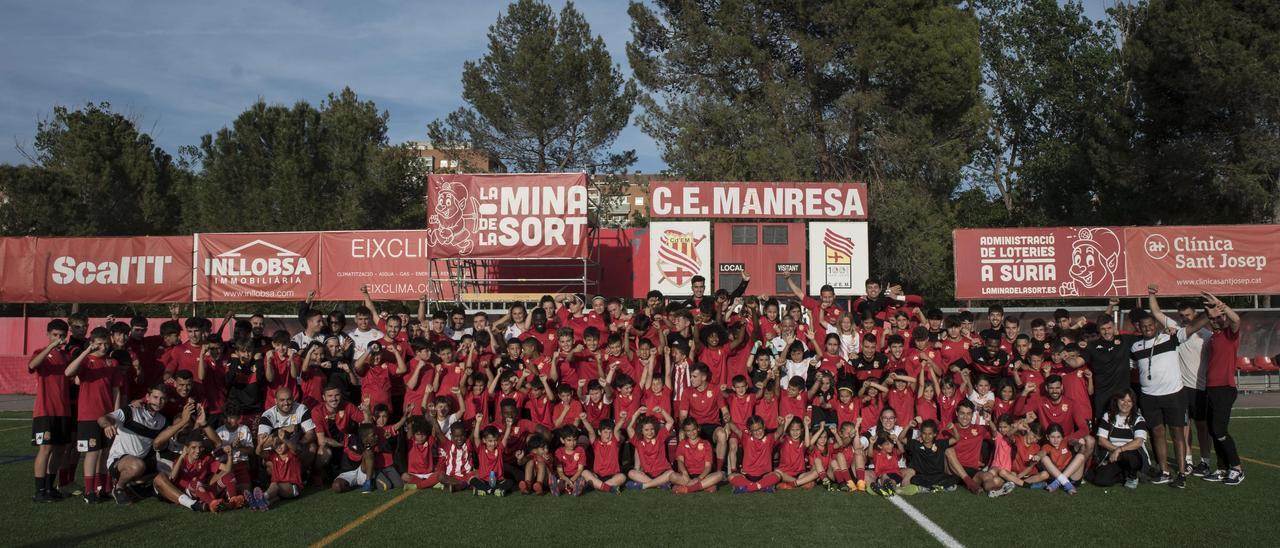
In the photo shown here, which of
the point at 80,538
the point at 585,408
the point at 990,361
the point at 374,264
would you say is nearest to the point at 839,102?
the point at 374,264

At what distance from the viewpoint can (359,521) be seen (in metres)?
7.76

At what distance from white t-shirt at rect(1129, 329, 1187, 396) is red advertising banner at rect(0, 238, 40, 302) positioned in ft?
72.6

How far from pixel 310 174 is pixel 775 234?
21.5 meters

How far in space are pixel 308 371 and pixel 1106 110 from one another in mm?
26158

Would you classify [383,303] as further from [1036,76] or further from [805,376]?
[1036,76]

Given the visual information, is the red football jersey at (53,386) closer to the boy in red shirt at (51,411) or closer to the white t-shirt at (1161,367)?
the boy in red shirt at (51,411)

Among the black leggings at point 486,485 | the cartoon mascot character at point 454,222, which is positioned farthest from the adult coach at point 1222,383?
the cartoon mascot character at point 454,222

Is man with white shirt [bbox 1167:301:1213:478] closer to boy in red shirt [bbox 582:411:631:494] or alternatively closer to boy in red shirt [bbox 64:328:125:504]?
boy in red shirt [bbox 582:411:631:494]

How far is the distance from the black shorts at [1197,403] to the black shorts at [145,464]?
35.0 feet

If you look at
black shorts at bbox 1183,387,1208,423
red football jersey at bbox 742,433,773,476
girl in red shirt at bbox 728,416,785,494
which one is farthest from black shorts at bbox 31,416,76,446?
black shorts at bbox 1183,387,1208,423

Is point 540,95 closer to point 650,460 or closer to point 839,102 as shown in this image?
point 839,102

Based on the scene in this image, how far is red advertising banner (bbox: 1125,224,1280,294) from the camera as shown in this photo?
20094 millimetres

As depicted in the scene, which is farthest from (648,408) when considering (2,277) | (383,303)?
Result: (2,277)

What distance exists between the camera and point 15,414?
53.0 ft
